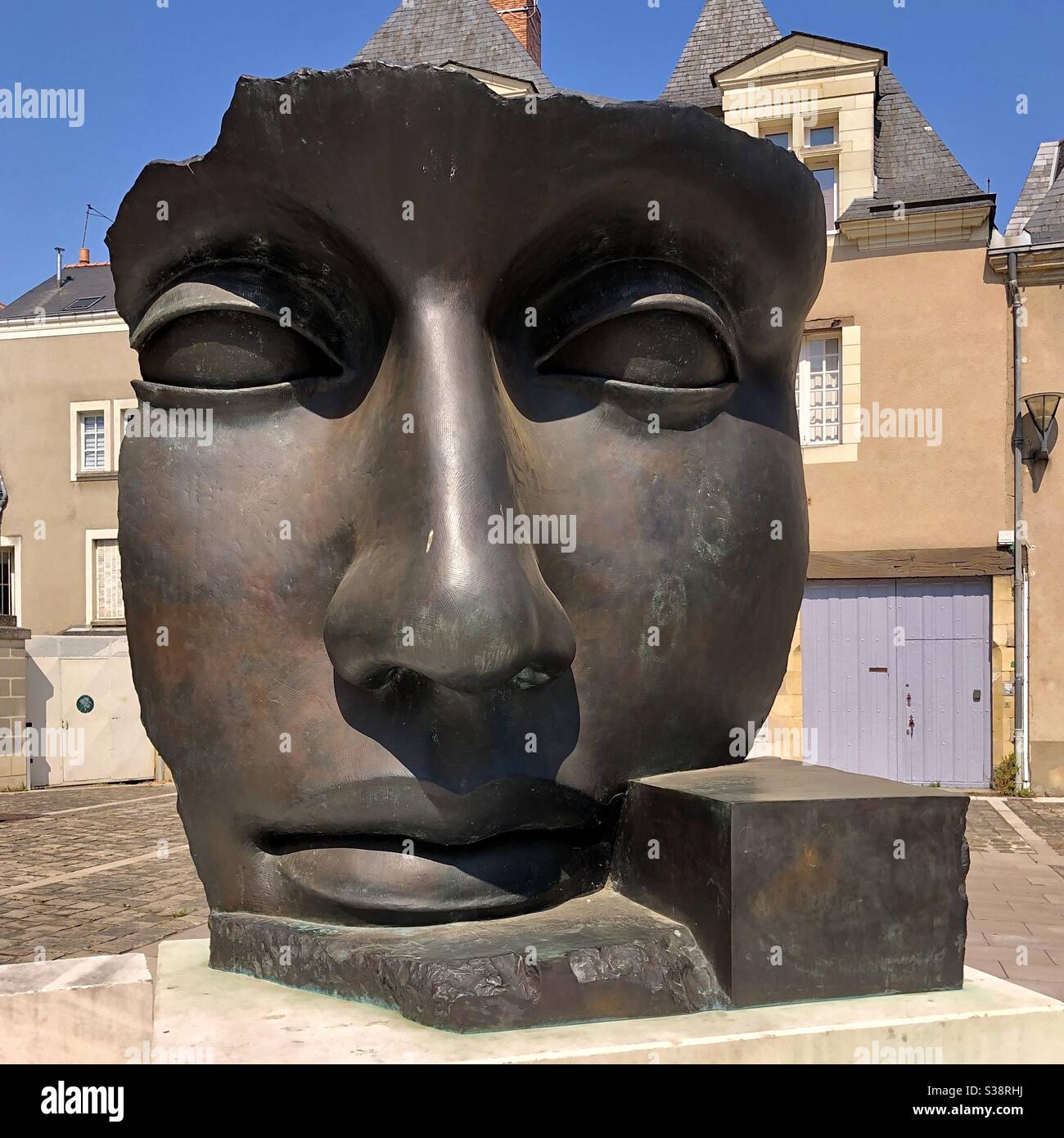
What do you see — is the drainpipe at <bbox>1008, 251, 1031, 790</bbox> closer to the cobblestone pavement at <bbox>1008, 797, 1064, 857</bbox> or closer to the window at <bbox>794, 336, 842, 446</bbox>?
the cobblestone pavement at <bbox>1008, 797, 1064, 857</bbox>

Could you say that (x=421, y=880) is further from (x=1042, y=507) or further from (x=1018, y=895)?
(x=1042, y=507)

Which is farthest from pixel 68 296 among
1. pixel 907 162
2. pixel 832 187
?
pixel 907 162

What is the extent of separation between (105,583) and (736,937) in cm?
1867

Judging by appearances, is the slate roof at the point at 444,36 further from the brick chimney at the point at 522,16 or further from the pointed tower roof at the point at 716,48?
the pointed tower roof at the point at 716,48

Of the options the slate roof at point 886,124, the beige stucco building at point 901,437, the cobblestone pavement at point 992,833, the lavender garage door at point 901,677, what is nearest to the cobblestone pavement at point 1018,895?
the cobblestone pavement at point 992,833

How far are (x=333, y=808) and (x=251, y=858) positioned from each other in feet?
0.82

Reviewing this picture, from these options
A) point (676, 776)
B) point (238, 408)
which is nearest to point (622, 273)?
point (238, 408)

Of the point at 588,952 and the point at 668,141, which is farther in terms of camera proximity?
the point at 668,141

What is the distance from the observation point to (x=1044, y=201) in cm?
1316

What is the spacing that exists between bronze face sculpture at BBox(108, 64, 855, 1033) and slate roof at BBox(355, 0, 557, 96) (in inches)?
66.0

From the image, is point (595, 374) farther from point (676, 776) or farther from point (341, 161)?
point (676, 776)

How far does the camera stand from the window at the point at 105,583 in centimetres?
1888

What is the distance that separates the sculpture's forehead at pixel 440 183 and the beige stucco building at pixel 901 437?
1083cm
